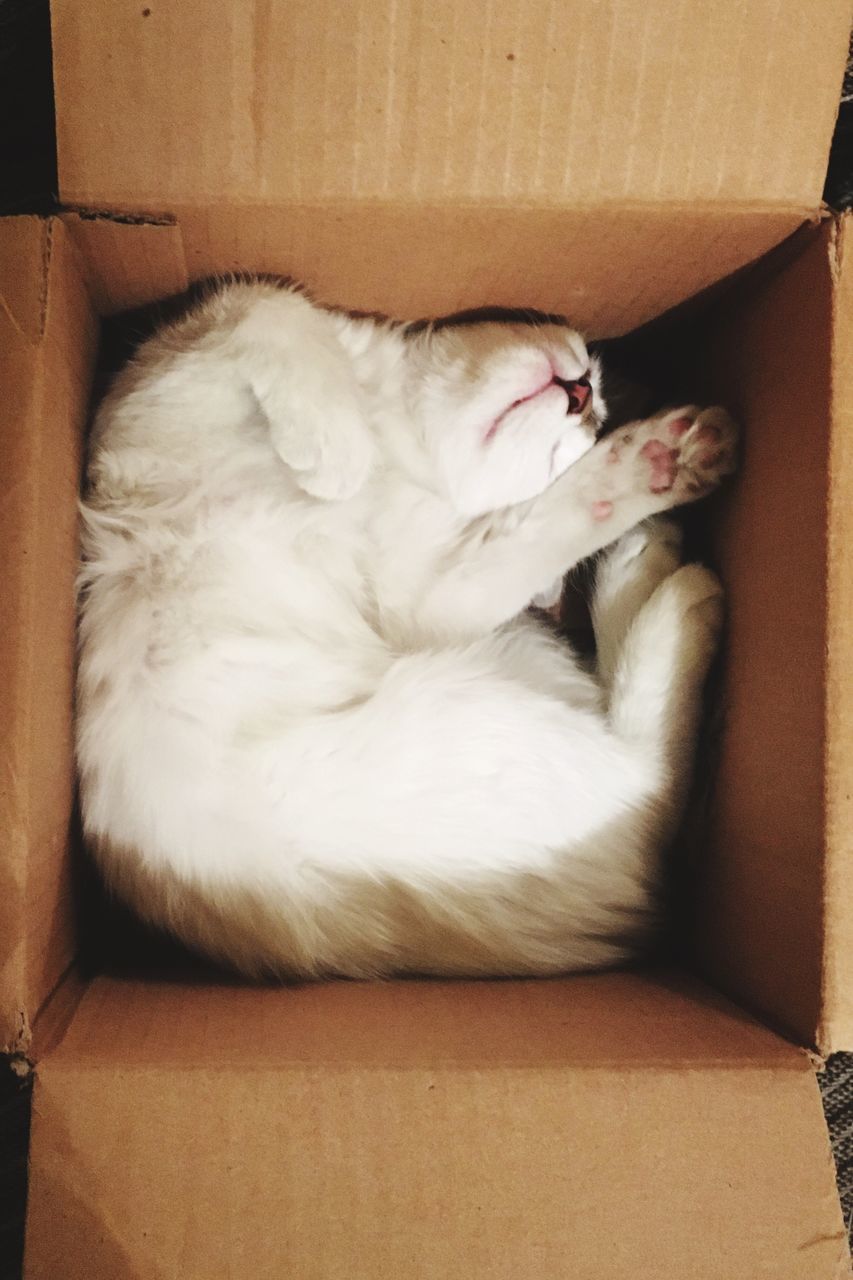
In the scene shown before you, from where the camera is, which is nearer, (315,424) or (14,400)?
(14,400)

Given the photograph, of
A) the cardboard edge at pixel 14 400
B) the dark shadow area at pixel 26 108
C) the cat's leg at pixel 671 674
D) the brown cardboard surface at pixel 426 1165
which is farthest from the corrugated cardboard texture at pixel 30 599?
the cat's leg at pixel 671 674

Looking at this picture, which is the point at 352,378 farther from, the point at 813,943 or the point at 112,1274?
the point at 112,1274

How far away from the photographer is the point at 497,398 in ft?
3.12

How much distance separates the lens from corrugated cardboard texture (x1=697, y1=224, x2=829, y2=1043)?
0.73 meters

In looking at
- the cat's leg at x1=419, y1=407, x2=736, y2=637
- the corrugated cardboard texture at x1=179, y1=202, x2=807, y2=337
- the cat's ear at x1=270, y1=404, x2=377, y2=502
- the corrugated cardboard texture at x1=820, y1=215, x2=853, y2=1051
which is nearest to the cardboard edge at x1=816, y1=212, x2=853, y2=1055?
the corrugated cardboard texture at x1=820, y1=215, x2=853, y2=1051

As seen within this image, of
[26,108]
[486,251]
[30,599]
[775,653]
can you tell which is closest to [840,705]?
[775,653]

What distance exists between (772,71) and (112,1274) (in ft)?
3.35

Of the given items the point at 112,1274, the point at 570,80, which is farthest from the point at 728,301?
the point at 112,1274

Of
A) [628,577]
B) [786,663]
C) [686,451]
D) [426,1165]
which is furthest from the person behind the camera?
[628,577]

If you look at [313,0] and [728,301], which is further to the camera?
[728,301]

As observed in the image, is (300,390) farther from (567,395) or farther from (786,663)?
(786,663)

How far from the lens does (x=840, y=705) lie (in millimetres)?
707

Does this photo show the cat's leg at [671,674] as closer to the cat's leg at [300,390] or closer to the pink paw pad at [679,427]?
the pink paw pad at [679,427]

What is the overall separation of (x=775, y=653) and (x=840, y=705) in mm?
118
